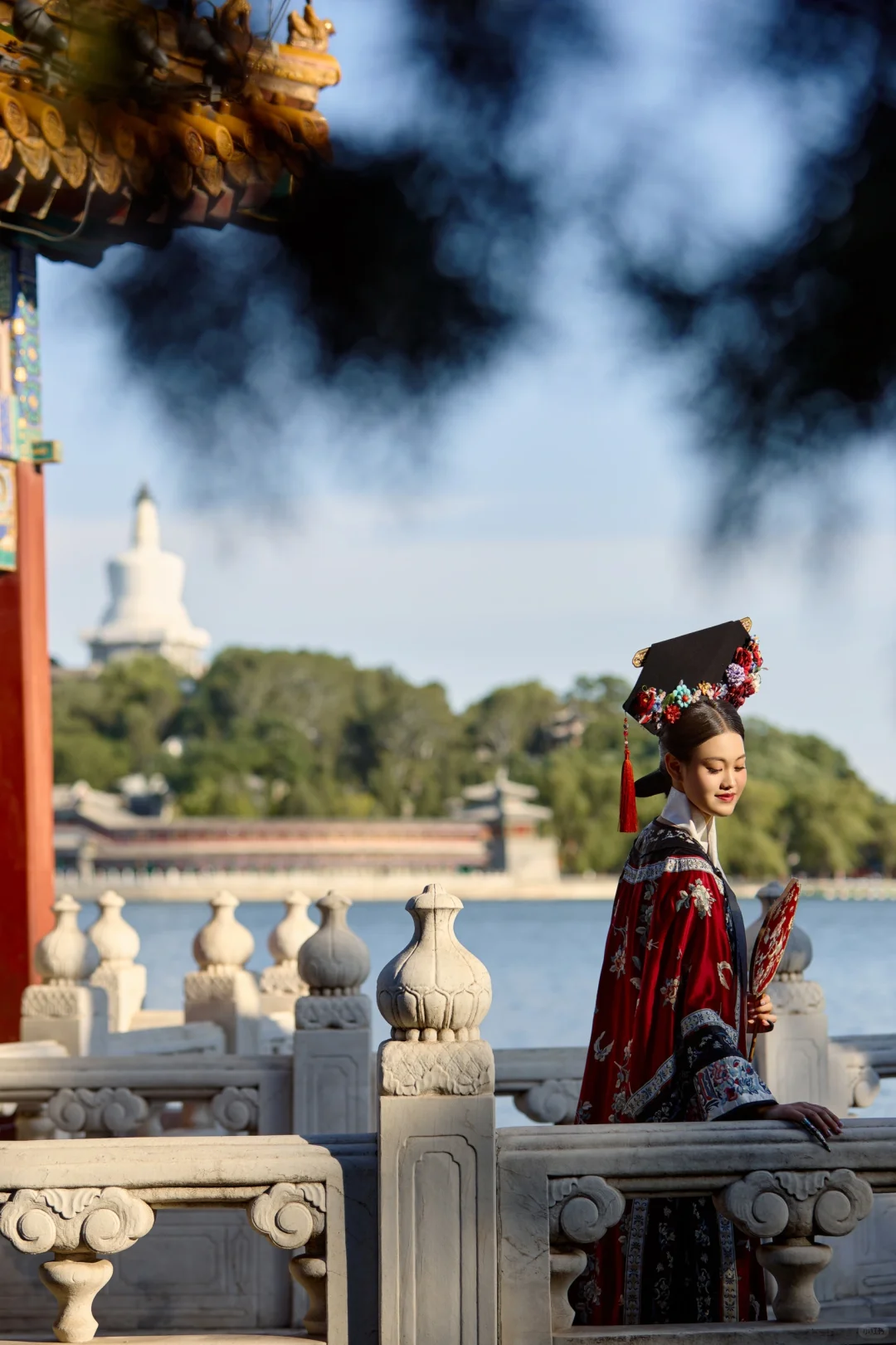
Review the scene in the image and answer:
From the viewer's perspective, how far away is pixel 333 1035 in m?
4.97

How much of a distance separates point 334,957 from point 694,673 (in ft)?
7.31

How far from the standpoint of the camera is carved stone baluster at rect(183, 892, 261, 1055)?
7617mm

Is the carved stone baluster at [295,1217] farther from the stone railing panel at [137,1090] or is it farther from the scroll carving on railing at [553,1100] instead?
the scroll carving on railing at [553,1100]

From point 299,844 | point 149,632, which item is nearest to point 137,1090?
point 149,632

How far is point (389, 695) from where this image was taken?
52469 mm

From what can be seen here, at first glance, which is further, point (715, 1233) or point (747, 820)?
point (747, 820)

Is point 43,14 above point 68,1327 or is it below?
above

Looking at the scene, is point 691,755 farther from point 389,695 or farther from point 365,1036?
point 389,695

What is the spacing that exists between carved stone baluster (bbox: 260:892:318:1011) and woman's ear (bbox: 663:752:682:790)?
5967 mm

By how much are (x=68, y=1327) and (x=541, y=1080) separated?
2655 millimetres

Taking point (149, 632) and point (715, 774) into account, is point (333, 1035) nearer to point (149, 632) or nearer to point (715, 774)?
point (715, 774)

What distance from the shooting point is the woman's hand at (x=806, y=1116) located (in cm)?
276

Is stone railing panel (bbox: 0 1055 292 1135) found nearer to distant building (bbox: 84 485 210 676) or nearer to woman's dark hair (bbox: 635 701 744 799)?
woman's dark hair (bbox: 635 701 744 799)

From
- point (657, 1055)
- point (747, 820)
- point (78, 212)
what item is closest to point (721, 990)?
point (657, 1055)
